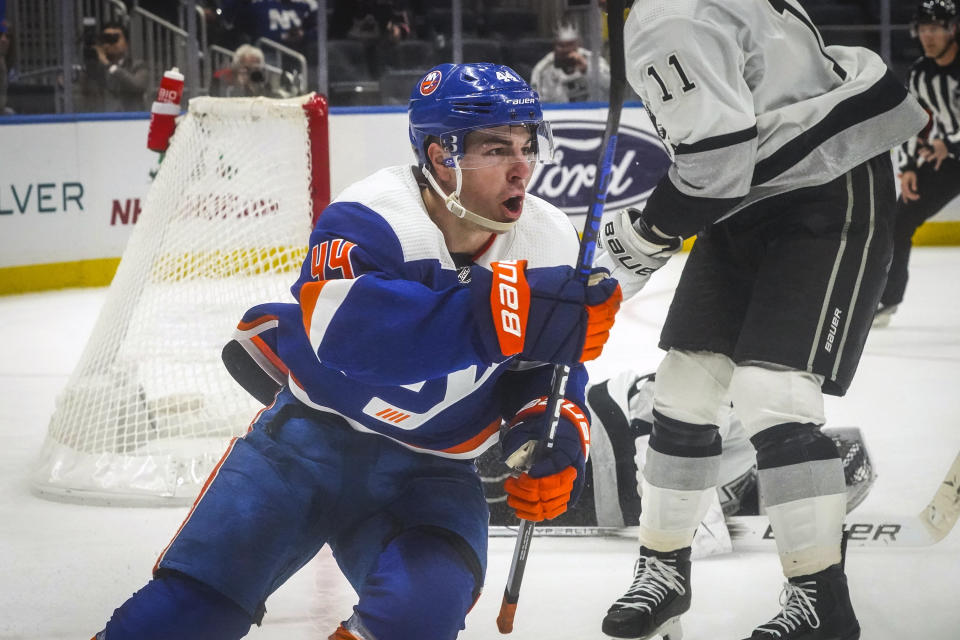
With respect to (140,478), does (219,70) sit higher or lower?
higher

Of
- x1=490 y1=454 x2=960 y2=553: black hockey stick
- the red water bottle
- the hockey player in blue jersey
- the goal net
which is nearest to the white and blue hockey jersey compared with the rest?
the hockey player in blue jersey

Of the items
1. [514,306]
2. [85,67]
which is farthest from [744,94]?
[85,67]

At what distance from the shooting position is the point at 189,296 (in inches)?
126

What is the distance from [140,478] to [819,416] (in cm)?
170

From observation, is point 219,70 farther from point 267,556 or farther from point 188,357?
point 267,556

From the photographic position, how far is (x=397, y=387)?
1.65 metres

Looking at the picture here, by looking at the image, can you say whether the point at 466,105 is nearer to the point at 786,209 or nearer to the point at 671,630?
the point at 786,209

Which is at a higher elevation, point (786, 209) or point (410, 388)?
point (786, 209)

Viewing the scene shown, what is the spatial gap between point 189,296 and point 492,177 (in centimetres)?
171

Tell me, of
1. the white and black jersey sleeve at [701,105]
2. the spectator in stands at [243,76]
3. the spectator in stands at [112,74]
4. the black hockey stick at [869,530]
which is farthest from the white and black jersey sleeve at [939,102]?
the spectator in stands at [112,74]

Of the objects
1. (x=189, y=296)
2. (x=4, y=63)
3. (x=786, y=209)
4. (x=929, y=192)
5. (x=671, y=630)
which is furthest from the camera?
(x=4, y=63)

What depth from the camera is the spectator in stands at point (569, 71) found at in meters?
6.78

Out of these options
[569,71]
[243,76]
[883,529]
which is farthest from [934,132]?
[243,76]

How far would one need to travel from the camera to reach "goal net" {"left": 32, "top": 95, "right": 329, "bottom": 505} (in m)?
2.97
